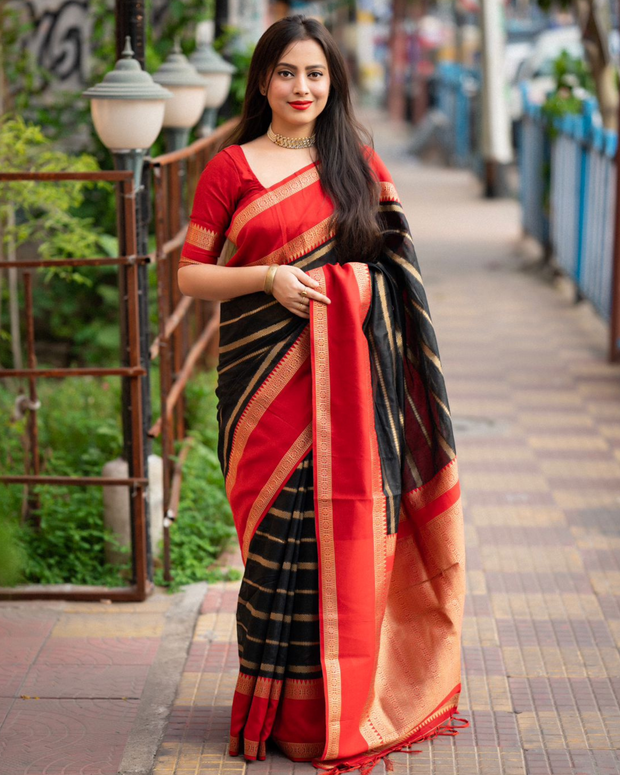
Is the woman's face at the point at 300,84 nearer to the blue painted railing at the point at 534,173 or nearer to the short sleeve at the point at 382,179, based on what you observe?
the short sleeve at the point at 382,179

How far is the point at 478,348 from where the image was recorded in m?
8.29

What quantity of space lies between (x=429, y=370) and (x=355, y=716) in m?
0.95

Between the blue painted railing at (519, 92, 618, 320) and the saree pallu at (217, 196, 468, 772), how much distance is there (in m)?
5.11

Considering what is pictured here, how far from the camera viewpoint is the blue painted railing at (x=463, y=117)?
18.6m

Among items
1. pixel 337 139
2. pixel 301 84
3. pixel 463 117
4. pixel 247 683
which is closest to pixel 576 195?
pixel 337 139

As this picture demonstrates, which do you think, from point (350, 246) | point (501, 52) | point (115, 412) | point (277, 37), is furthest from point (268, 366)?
point (501, 52)

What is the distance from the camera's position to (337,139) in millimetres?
3051

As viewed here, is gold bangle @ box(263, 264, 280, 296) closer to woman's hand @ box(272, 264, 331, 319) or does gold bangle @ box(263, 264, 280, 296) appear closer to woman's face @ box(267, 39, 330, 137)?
woman's hand @ box(272, 264, 331, 319)

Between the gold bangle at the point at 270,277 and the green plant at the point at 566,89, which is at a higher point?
the green plant at the point at 566,89

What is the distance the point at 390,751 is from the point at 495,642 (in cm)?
86

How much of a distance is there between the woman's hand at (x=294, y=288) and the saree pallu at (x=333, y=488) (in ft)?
0.11

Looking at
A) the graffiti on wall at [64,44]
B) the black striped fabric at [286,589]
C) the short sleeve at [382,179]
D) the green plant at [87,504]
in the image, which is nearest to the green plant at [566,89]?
the graffiti on wall at [64,44]

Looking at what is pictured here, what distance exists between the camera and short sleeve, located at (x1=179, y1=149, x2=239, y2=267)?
3027 millimetres

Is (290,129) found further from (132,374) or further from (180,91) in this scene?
(180,91)
